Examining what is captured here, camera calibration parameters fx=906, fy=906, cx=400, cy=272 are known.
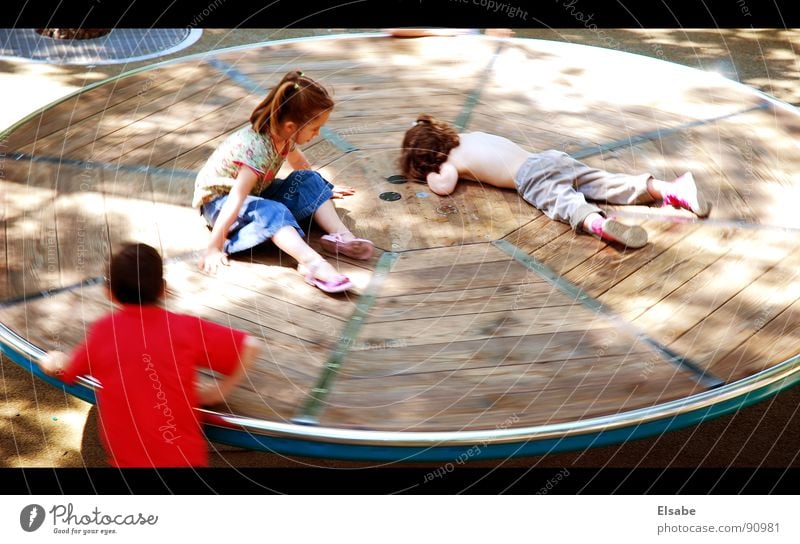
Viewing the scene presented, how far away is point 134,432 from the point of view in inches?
77.9

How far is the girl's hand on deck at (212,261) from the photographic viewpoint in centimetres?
238

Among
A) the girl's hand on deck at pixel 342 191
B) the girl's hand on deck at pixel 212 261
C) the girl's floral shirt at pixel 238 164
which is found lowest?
the girl's hand on deck at pixel 342 191

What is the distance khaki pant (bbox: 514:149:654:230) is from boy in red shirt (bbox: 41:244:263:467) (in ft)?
3.66

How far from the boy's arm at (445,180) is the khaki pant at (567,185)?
0.20 meters

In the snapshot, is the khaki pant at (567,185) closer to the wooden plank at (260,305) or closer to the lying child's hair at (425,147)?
the lying child's hair at (425,147)

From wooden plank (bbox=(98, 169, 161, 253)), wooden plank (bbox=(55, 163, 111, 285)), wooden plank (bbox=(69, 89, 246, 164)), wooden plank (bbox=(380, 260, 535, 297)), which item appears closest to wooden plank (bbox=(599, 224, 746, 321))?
wooden plank (bbox=(380, 260, 535, 297))

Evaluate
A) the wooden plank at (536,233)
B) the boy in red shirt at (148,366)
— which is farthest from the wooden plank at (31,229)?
the wooden plank at (536,233)

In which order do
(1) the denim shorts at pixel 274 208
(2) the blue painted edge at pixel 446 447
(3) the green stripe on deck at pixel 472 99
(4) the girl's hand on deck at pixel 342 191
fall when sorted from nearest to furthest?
(2) the blue painted edge at pixel 446 447 < (1) the denim shorts at pixel 274 208 < (4) the girl's hand on deck at pixel 342 191 < (3) the green stripe on deck at pixel 472 99

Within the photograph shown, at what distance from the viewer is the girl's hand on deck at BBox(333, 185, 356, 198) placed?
111 inches

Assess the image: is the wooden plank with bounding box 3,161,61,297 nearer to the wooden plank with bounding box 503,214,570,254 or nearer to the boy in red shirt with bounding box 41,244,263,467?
the boy in red shirt with bounding box 41,244,263,467

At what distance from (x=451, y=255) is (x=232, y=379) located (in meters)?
0.79

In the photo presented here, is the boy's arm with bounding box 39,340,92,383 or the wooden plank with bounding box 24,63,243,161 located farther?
the wooden plank with bounding box 24,63,243,161

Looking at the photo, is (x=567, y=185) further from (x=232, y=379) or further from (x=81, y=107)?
(x=81, y=107)

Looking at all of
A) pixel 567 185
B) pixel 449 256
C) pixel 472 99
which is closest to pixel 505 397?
pixel 449 256
